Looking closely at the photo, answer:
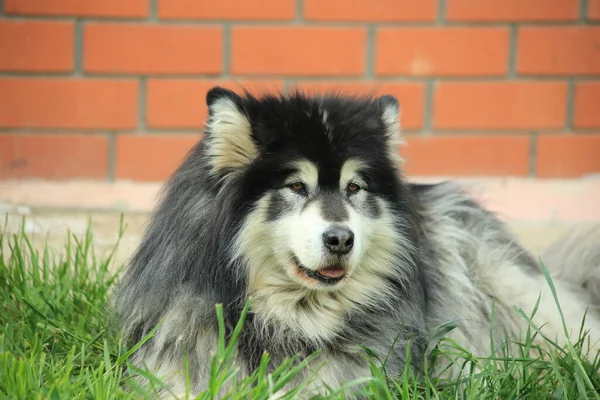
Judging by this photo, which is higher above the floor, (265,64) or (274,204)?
(265,64)

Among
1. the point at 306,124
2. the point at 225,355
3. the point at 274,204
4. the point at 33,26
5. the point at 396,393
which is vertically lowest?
the point at 396,393

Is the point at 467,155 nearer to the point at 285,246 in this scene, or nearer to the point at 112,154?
the point at 112,154

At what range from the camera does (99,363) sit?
9.77ft

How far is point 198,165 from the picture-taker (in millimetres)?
3078

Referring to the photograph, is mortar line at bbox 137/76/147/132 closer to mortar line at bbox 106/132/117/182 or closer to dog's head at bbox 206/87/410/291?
mortar line at bbox 106/132/117/182

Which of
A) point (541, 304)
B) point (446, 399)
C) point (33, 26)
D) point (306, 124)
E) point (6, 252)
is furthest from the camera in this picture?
point (33, 26)

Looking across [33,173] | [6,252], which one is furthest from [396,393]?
[33,173]

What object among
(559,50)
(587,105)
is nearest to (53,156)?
(559,50)

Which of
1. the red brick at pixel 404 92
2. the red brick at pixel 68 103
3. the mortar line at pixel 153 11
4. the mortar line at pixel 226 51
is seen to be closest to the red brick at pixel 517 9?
the red brick at pixel 404 92

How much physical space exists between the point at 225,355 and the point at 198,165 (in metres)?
0.86

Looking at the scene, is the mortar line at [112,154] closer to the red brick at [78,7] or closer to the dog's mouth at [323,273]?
the red brick at [78,7]

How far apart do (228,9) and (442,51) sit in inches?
43.7

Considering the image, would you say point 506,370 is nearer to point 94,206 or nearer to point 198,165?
point 198,165

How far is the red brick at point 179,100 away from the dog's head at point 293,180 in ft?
5.02
